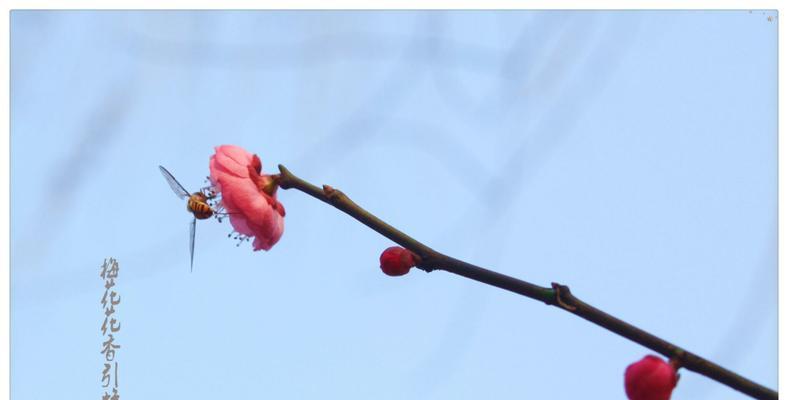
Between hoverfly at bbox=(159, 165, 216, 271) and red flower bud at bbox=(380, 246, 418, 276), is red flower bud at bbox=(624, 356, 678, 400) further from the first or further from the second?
hoverfly at bbox=(159, 165, 216, 271)

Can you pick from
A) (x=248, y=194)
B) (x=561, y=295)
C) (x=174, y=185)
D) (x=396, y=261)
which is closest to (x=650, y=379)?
(x=561, y=295)

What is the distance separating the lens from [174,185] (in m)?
2.04

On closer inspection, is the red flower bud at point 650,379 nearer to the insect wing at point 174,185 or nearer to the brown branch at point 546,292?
the brown branch at point 546,292

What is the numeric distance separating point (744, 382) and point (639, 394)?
0.59ft

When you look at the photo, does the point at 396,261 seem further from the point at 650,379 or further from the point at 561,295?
the point at 650,379

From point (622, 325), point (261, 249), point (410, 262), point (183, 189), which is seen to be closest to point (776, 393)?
point (622, 325)

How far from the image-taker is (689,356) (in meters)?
1.18

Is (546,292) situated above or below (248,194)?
below

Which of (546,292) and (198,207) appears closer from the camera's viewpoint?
(546,292)

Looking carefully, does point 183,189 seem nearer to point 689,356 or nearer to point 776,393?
point 689,356

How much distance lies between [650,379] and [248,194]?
0.75 meters

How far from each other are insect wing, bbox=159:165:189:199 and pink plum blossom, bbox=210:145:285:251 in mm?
369

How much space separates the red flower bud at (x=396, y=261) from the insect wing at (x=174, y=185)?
0.70 metres

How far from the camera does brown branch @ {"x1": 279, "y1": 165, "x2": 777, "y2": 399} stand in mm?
1100
